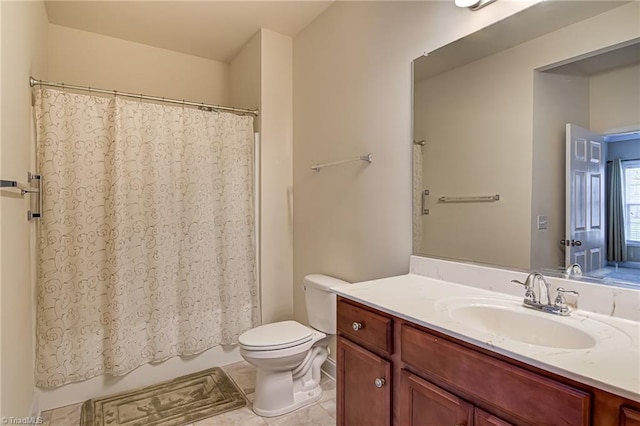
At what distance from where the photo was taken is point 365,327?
133 cm

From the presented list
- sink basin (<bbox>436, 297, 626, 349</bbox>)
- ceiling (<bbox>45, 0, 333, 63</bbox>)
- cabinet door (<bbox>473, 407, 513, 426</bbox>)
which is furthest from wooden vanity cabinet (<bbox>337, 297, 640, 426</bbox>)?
ceiling (<bbox>45, 0, 333, 63</bbox>)

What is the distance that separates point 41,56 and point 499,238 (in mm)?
2916

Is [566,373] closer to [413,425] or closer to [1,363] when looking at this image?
[413,425]

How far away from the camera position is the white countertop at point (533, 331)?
0.73 m

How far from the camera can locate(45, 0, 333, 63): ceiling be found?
2.32 metres

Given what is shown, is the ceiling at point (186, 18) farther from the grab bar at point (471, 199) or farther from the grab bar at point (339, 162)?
the grab bar at point (471, 199)

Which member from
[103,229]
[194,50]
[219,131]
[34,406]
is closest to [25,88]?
[103,229]

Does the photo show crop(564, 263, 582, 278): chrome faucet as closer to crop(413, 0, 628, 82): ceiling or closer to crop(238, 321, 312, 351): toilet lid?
crop(413, 0, 628, 82): ceiling

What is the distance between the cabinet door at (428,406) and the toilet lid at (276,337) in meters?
0.86

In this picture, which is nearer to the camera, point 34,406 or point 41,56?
point 34,406

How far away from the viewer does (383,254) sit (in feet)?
6.31

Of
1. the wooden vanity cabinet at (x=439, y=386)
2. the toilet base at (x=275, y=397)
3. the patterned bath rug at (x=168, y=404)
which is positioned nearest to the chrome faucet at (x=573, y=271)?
the wooden vanity cabinet at (x=439, y=386)

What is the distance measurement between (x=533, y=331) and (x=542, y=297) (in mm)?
126

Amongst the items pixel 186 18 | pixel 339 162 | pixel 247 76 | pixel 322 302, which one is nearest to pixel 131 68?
pixel 186 18
